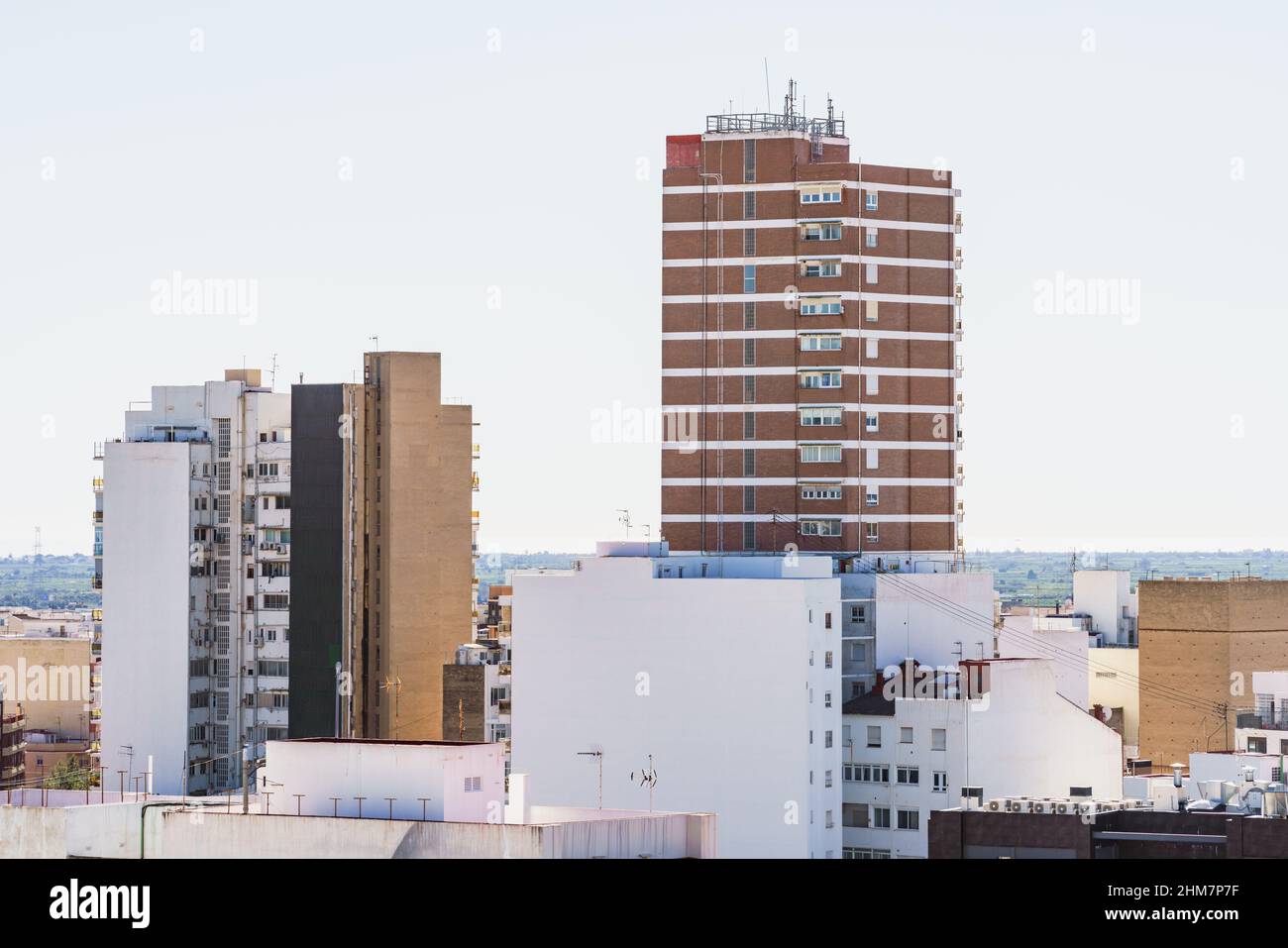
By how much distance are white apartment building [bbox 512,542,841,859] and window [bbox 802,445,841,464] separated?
1191 cm

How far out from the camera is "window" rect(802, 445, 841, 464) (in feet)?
369

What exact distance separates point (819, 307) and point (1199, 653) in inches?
1558

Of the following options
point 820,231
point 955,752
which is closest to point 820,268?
point 820,231

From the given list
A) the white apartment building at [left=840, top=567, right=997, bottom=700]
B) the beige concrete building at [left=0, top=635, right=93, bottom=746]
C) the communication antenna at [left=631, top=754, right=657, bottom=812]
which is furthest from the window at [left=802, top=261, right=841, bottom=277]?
the beige concrete building at [left=0, top=635, right=93, bottom=746]

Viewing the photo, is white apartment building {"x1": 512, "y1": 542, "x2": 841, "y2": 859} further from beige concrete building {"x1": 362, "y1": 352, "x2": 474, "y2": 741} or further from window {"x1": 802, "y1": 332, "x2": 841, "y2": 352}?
beige concrete building {"x1": 362, "y1": 352, "x2": 474, "y2": 741}

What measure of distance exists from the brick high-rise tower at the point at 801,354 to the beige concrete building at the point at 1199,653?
2646 centimetres

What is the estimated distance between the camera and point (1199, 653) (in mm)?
136000

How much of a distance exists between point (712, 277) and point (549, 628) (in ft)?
74.1

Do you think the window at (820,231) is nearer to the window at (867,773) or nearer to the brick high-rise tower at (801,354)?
the brick high-rise tower at (801,354)

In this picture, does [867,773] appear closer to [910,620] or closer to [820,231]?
[910,620]
